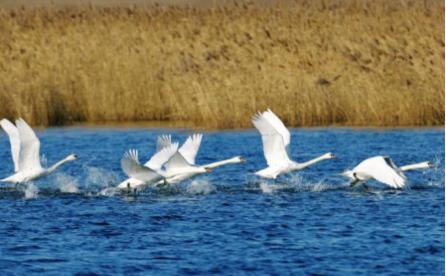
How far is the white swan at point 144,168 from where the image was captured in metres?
15.7

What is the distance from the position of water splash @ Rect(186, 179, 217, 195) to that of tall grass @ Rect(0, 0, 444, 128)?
19.3 ft

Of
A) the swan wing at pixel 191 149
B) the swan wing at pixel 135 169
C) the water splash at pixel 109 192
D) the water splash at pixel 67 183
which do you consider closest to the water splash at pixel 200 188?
the swan wing at pixel 191 149

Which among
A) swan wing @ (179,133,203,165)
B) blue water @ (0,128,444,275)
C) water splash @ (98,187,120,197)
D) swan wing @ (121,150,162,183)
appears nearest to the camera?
blue water @ (0,128,444,275)

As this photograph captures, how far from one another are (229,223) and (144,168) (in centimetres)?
196

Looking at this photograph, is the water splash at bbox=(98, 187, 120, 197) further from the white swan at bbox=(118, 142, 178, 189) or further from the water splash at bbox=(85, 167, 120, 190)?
the water splash at bbox=(85, 167, 120, 190)

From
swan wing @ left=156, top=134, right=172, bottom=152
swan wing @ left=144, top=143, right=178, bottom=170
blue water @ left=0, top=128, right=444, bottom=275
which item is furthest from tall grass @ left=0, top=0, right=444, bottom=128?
swan wing @ left=144, top=143, right=178, bottom=170

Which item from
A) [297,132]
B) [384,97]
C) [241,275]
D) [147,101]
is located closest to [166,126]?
[147,101]

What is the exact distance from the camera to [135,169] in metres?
16.1

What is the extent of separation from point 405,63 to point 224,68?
11.9ft

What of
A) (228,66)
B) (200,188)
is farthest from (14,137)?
(228,66)

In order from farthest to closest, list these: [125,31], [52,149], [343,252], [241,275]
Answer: [125,31], [52,149], [343,252], [241,275]

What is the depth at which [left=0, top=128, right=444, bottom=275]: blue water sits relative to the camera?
12195 mm

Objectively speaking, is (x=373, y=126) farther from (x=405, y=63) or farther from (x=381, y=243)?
(x=381, y=243)

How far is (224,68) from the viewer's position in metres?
25.8
